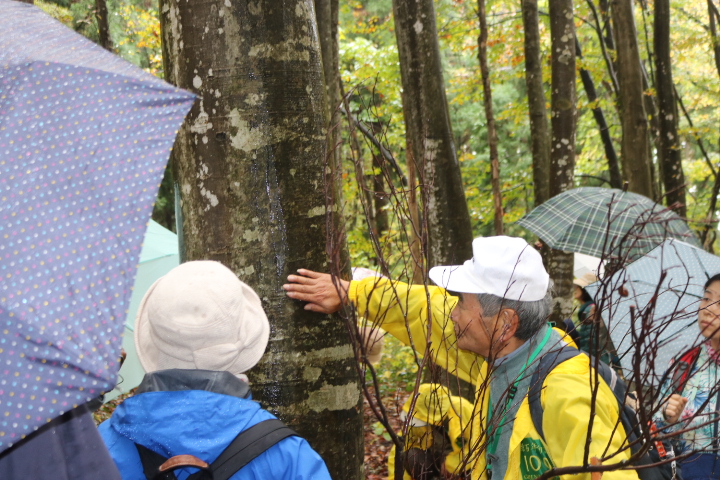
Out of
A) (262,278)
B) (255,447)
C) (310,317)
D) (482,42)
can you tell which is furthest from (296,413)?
(482,42)

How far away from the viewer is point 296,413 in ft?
7.79

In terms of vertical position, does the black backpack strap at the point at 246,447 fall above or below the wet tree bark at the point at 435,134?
below

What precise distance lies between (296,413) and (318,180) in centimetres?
88

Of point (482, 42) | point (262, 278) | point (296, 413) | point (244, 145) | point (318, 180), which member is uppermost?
point (482, 42)

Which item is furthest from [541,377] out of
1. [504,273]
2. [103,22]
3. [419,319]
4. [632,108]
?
[103,22]

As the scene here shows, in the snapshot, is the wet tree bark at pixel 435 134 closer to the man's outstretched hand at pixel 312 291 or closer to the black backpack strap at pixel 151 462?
the man's outstretched hand at pixel 312 291

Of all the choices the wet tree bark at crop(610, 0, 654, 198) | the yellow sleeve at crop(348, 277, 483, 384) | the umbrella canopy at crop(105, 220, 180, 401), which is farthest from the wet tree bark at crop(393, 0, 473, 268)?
the wet tree bark at crop(610, 0, 654, 198)

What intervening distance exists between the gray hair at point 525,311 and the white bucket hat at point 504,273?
0.02 meters

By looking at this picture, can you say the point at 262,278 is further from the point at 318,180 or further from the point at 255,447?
the point at 255,447

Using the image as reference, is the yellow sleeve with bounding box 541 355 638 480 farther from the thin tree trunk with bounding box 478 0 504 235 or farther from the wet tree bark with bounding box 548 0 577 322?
the thin tree trunk with bounding box 478 0 504 235

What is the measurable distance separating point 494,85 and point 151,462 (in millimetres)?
16945

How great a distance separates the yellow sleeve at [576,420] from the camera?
6.49 feet

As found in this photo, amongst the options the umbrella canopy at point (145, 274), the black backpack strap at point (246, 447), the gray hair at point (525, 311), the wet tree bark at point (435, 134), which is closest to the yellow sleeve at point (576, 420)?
the gray hair at point (525, 311)

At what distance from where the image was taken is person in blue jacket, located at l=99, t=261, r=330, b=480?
164cm
